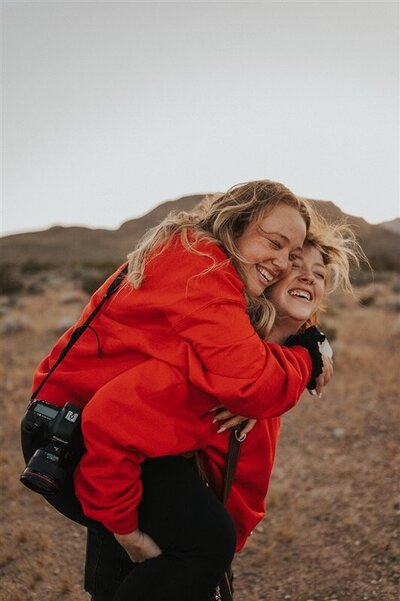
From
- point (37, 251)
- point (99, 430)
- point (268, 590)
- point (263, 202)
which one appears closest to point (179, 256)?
point (263, 202)

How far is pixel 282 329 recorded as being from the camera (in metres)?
2.51

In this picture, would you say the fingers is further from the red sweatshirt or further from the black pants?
the black pants

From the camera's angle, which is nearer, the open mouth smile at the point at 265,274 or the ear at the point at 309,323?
the open mouth smile at the point at 265,274

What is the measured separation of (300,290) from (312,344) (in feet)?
1.11

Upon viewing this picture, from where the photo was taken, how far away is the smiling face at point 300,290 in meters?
2.45

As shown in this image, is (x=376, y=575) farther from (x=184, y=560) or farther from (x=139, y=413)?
(x=139, y=413)

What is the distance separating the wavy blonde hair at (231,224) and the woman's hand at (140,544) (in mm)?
952

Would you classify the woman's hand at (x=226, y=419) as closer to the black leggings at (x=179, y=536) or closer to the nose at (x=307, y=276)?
the black leggings at (x=179, y=536)

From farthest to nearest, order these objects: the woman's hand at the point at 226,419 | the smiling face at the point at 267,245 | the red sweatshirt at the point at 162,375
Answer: the smiling face at the point at 267,245
the woman's hand at the point at 226,419
the red sweatshirt at the point at 162,375

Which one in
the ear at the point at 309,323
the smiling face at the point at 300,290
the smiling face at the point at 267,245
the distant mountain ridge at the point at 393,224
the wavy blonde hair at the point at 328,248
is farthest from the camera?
the distant mountain ridge at the point at 393,224

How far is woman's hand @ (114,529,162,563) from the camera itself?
1.82 metres

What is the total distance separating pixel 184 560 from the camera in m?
1.80

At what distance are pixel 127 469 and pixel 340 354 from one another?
6.68 m

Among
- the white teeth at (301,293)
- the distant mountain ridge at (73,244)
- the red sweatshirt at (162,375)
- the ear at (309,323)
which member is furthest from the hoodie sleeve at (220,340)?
the distant mountain ridge at (73,244)
